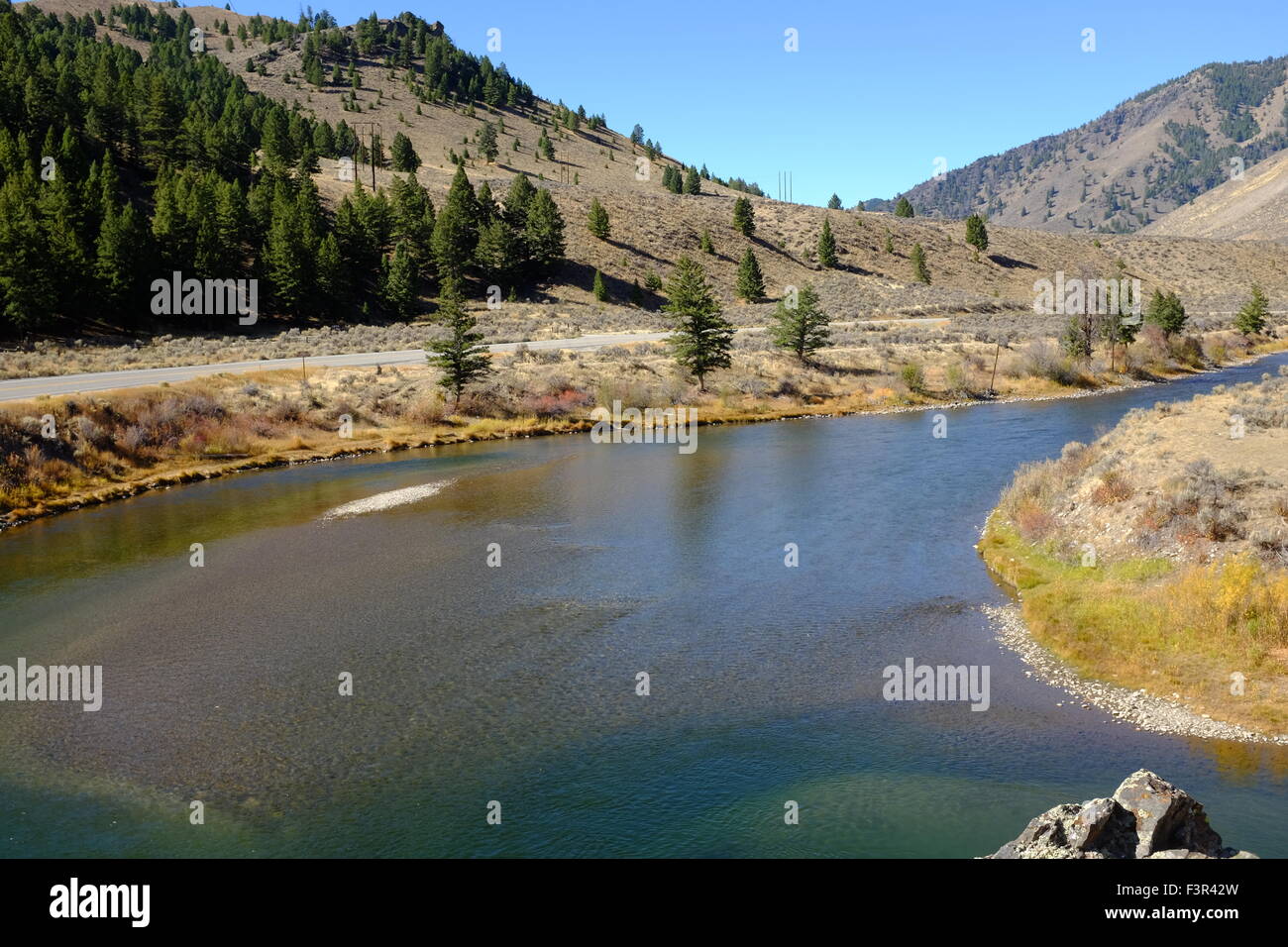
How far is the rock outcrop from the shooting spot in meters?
10.5

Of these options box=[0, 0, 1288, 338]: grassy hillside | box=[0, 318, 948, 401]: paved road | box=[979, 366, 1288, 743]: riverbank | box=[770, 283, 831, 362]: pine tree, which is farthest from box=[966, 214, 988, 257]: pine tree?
box=[979, 366, 1288, 743]: riverbank

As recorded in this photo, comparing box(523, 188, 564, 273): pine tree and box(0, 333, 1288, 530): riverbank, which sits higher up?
box(523, 188, 564, 273): pine tree

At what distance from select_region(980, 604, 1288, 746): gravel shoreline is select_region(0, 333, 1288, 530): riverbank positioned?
35685 millimetres

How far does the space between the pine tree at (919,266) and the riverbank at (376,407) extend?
5244 centimetres

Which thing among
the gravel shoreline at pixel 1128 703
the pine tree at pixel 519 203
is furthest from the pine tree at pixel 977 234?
the gravel shoreline at pixel 1128 703

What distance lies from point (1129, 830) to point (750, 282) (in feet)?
336

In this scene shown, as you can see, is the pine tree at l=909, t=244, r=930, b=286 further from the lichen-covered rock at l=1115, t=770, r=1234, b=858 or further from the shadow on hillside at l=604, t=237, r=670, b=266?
the lichen-covered rock at l=1115, t=770, r=1234, b=858

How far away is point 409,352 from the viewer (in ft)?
230

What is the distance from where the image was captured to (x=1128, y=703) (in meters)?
17.6

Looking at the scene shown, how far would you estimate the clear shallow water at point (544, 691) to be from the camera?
14.0 metres
